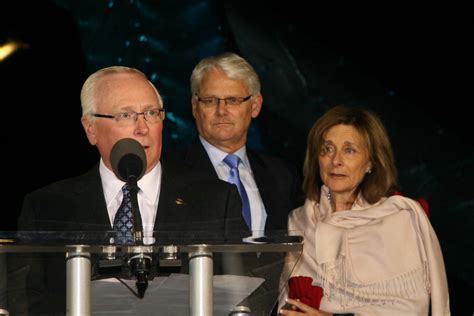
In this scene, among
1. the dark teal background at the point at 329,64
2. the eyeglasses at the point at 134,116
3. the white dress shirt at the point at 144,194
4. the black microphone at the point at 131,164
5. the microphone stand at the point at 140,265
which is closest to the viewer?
the microphone stand at the point at 140,265

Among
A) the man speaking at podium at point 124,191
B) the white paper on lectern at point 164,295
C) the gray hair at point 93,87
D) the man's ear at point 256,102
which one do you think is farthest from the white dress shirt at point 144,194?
the man's ear at point 256,102

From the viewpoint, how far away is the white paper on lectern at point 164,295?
259 centimetres

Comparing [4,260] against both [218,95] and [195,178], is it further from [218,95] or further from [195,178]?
[218,95]

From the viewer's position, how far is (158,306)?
2.65m

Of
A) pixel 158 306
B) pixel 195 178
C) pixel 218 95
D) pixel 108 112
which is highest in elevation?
pixel 218 95

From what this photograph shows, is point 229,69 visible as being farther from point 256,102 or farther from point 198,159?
point 198,159

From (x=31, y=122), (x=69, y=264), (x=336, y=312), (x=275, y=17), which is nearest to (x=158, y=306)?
(x=69, y=264)

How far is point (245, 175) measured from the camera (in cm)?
446

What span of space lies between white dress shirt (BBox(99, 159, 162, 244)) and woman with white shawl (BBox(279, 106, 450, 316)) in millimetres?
639

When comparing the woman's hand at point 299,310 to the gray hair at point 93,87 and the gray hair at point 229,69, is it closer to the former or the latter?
the gray hair at point 93,87

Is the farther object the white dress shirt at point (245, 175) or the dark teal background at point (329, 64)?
the dark teal background at point (329, 64)

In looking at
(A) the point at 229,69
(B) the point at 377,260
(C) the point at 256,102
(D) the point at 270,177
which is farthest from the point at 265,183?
(B) the point at 377,260

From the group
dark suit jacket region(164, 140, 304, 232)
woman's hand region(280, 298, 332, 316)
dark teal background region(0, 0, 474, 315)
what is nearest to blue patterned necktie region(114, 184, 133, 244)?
woman's hand region(280, 298, 332, 316)

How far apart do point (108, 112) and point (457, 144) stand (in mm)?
2397
